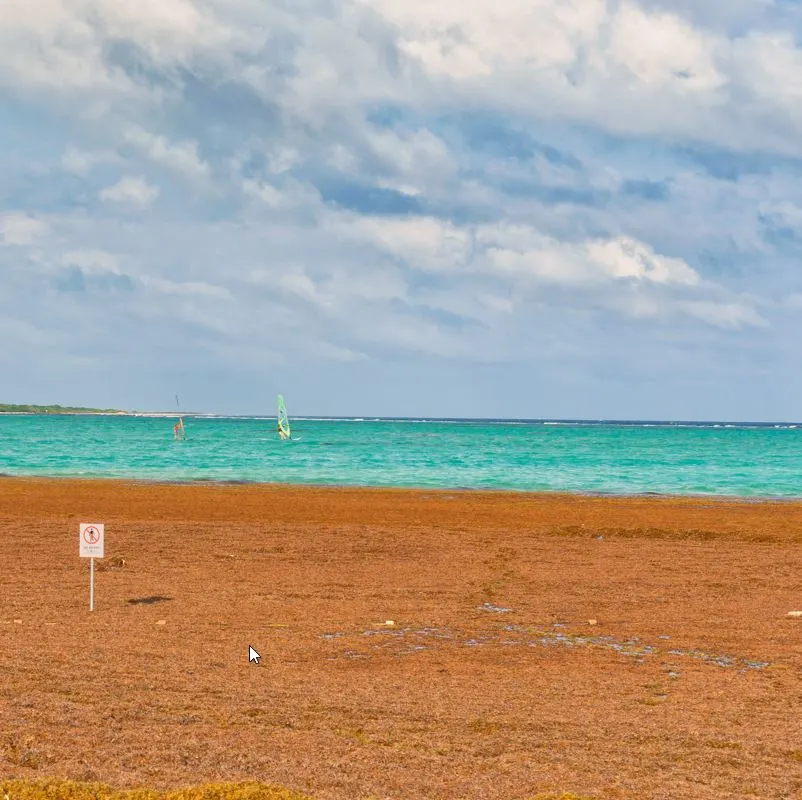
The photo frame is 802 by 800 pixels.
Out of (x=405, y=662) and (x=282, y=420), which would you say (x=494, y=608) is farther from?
(x=282, y=420)

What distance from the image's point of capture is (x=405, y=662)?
11.3m

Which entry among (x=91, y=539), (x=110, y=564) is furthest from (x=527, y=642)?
(x=110, y=564)

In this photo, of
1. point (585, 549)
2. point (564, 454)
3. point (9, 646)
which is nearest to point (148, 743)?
A: point (9, 646)

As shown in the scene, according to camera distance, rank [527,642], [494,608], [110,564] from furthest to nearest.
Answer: [110,564] < [494,608] < [527,642]

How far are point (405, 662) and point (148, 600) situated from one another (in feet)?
17.0

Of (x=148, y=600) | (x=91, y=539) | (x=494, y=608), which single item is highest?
(x=91, y=539)

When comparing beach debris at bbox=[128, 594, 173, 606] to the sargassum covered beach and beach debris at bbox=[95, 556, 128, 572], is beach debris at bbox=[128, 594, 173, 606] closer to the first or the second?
the sargassum covered beach

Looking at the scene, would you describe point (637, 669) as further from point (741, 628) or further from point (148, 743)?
point (148, 743)

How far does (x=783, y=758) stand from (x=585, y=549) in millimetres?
14980

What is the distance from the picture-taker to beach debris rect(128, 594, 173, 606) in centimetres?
1455

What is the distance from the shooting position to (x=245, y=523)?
26.6 m

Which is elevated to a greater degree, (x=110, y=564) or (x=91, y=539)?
(x=91, y=539)

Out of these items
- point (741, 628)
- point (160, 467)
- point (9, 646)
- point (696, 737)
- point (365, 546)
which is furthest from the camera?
point (160, 467)

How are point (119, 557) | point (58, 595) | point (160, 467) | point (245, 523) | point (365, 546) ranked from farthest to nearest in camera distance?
point (160, 467) < point (245, 523) < point (365, 546) < point (119, 557) < point (58, 595)
